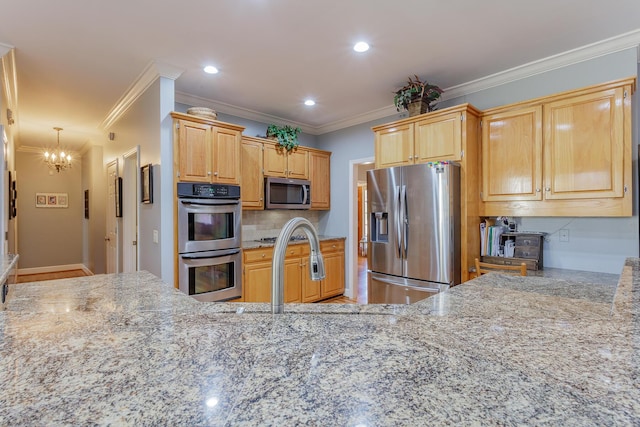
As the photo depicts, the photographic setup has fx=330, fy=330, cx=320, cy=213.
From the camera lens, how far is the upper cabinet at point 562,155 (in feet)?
7.82

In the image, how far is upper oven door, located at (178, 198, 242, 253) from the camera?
10.2ft

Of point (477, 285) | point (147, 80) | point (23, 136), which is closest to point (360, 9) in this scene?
point (477, 285)

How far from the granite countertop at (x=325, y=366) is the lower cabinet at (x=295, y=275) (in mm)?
2647

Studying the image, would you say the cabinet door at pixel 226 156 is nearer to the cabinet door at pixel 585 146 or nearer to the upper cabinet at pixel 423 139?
the upper cabinet at pixel 423 139

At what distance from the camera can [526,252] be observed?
284cm

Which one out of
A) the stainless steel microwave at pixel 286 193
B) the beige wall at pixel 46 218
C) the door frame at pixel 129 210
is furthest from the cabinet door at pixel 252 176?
the beige wall at pixel 46 218

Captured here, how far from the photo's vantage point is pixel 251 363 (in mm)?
661

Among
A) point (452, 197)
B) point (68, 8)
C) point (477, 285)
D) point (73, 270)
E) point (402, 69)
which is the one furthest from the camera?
point (73, 270)

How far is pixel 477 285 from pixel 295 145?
131 inches

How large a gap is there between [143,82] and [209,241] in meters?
1.69

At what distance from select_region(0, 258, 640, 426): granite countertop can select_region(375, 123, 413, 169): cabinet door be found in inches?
98.0

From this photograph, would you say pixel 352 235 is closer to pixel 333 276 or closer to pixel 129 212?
pixel 333 276

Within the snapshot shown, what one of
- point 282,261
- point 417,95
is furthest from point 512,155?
point 282,261

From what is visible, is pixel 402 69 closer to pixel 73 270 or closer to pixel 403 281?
pixel 403 281
